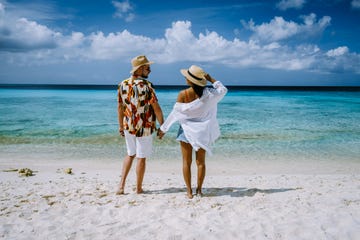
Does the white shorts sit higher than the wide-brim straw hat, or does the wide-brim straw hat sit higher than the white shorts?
the wide-brim straw hat

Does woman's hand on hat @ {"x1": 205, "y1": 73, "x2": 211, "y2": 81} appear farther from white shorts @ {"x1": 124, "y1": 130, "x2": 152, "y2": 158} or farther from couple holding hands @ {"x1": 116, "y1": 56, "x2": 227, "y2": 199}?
white shorts @ {"x1": 124, "y1": 130, "x2": 152, "y2": 158}

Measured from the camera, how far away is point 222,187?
5027mm

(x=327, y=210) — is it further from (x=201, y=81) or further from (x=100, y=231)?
(x=100, y=231)

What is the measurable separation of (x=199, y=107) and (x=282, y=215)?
64.6 inches

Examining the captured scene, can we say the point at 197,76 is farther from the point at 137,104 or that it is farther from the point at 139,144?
the point at 139,144

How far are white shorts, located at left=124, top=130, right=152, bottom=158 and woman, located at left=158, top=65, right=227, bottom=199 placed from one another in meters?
0.24

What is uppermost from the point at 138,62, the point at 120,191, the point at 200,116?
the point at 138,62

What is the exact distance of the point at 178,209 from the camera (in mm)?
3795

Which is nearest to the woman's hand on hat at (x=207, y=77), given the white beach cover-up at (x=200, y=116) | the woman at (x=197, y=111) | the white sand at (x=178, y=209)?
the woman at (x=197, y=111)

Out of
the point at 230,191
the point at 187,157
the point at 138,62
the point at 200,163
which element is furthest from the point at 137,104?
the point at 230,191

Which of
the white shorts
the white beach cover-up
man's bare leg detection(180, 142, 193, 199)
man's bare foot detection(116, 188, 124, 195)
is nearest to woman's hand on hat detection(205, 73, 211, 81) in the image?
the white beach cover-up

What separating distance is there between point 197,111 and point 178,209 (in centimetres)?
128

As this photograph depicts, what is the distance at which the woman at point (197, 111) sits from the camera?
153 inches

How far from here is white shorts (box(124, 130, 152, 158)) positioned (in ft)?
13.8
